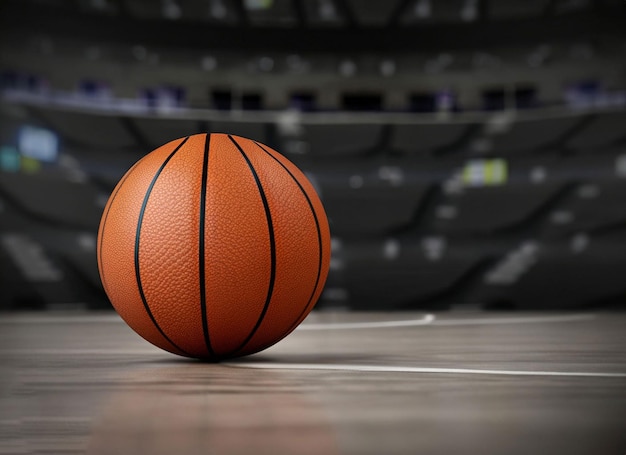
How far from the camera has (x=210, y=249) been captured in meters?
1.09

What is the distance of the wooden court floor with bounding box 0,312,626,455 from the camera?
2.00 ft

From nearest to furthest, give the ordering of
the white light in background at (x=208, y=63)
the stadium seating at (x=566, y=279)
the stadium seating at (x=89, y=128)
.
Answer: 1. the stadium seating at (x=566, y=279)
2. the stadium seating at (x=89, y=128)
3. the white light in background at (x=208, y=63)

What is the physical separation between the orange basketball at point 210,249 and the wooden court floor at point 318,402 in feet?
0.28

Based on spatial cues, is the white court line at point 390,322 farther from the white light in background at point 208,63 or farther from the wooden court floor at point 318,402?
the white light in background at point 208,63

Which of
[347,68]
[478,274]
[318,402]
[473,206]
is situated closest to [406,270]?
[478,274]

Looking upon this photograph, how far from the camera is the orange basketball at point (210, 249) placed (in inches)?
43.1

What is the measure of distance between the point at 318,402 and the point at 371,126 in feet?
18.7

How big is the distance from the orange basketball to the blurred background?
434 centimetres

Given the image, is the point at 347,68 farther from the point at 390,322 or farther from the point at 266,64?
the point at 390,322

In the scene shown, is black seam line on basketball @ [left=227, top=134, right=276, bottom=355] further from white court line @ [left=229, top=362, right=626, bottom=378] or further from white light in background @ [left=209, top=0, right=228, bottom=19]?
white light in background @ [left=209, top=0, right=228, bottom=19]

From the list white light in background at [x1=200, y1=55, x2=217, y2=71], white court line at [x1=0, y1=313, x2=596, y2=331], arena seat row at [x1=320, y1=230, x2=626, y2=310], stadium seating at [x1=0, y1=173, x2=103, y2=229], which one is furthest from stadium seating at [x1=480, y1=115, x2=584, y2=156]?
stadium seating at [x1=0, y1=173, x2=103, y2=229]

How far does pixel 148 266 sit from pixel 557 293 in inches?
202

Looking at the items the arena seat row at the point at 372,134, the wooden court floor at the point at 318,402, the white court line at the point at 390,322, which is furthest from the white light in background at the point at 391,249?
the wooden court floor at the point at 318,402

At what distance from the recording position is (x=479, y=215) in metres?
5.91
